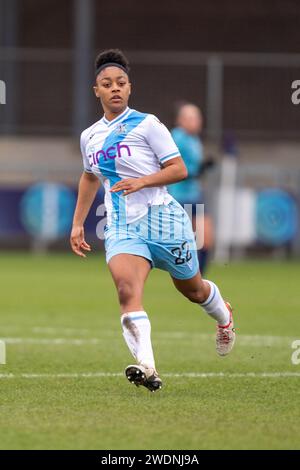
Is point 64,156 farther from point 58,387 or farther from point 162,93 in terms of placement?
point 58,387

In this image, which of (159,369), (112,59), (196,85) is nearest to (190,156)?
(159,369)

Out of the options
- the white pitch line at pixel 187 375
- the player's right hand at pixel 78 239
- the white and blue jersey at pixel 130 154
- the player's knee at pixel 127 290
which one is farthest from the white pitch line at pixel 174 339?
the player's knee at pixel 127 290

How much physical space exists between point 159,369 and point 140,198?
64.7 inches

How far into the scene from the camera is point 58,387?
8.30 meters

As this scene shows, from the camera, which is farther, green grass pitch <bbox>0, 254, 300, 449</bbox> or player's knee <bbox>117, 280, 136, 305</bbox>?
player's knee <bbox>117, 280, 136, 305</bbox>

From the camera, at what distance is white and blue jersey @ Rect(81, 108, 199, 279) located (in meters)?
8.16

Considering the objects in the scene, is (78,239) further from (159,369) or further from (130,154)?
(159,369)

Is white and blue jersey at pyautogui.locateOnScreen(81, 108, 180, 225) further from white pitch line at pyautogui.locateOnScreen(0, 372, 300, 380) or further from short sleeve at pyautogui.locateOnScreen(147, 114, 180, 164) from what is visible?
white pitch line at pyautogui.locateOnScreen(0, 372, 300, 380)

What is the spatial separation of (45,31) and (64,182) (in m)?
5.25

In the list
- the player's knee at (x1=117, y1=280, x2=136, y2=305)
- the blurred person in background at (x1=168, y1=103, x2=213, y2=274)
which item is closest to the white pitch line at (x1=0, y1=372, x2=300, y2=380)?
the player's knee at (x1=117, y1=280, x2=136, y2=305)

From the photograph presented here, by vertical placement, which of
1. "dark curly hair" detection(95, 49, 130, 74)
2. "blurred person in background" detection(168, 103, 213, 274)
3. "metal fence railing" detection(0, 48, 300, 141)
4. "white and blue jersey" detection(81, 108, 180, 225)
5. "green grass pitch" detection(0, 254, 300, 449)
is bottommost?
"green grass pitch" detection(0, 254, 300, 449)

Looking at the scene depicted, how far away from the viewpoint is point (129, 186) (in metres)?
7.76

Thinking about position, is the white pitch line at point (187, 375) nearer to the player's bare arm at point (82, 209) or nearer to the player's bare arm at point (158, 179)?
the player's bare arm at point (82, 209)

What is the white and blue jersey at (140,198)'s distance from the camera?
8156mm
